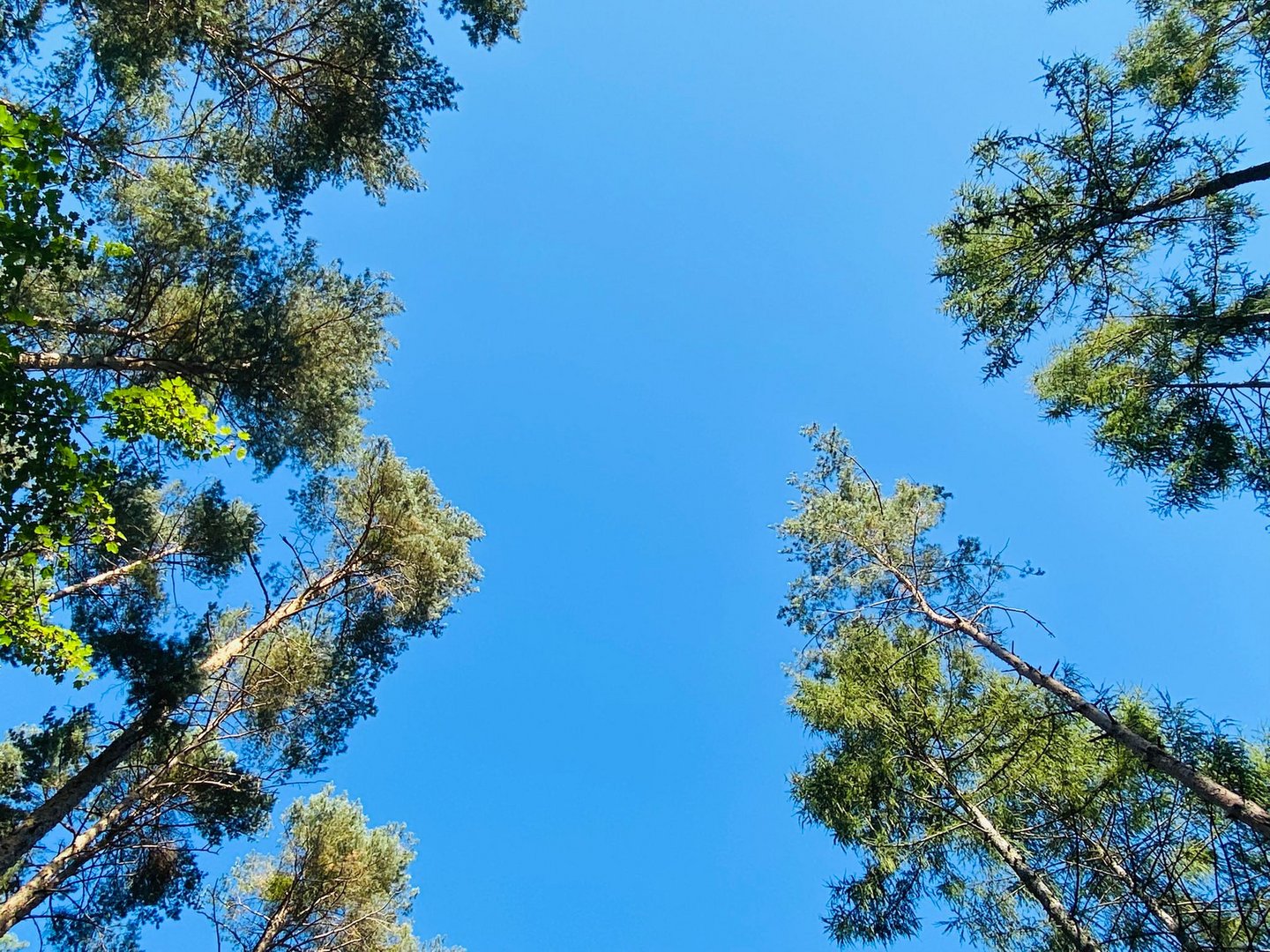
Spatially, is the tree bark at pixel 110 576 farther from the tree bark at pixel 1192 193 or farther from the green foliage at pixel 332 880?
the tree bark at pixel 1192 193

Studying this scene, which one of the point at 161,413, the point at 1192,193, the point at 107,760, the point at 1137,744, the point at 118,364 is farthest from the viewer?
the point at 118,364

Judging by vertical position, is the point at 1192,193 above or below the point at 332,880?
above

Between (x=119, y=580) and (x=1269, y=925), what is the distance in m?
15.2

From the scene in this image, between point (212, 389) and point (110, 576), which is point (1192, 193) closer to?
point (212, 389)

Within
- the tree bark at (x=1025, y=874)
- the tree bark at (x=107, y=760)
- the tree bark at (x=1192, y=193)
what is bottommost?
the tree bark at (x=107, y=760)

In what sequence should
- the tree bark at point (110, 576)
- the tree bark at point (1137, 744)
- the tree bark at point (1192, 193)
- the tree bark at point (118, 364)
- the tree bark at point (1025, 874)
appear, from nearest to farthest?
the tree bark at point (1137, 744) < the tree bark at point (1025, 874) < the tree bark at point (1192, 193) < the tree bark at point (118, 364) < the tree bark at point (110, 576)

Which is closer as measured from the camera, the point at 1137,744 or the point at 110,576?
the point at 1137,744

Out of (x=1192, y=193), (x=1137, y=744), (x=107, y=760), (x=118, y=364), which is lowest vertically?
(x=107, y=760)

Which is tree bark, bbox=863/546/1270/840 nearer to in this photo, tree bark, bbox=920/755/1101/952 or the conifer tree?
tree bark, bbox=920/755/1101/952

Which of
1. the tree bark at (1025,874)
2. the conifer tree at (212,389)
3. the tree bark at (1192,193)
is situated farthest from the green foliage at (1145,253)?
the conifer tree at (212,389)

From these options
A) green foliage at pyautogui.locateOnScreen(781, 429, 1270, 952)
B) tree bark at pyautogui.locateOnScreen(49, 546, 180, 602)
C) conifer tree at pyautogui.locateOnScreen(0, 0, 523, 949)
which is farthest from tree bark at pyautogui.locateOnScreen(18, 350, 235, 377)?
green foliage at pyautogui.locateOnScreen(781, 429, 1270, 952)

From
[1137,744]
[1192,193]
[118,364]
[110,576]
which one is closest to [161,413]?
[118,364]

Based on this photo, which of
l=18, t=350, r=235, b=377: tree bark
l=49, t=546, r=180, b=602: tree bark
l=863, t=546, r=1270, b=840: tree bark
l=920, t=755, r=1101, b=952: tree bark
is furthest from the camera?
l=49, t=546, r=180, b=602: tree bark

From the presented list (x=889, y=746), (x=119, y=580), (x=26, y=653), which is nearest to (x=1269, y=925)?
(x=889, y=746)
